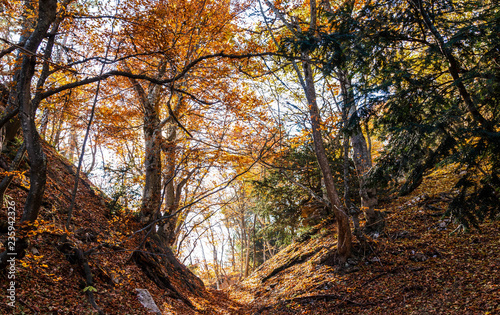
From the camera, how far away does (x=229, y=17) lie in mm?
9242

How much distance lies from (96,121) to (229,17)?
21.4 ft

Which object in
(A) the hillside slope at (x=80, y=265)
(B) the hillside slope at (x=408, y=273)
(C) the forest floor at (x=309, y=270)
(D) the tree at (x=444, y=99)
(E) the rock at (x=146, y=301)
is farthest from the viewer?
(E) the rock at (x=146, y=301)

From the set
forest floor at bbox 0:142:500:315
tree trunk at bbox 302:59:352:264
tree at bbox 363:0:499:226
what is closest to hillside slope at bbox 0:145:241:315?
forest floor at bbox 0:142:500:315

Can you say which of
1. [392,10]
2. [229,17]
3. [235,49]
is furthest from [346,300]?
[229,17]

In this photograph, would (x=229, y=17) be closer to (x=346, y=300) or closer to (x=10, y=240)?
(x=10, y=240)

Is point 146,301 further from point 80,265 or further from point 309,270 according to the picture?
point 309,270

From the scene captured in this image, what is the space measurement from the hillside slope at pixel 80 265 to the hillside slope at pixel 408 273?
2.91 meters

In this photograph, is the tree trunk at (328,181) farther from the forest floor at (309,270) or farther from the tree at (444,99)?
the tree at (444,99)

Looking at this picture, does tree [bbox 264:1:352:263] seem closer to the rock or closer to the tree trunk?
the tree trunk

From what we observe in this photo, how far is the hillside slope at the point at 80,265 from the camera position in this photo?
11.6ft

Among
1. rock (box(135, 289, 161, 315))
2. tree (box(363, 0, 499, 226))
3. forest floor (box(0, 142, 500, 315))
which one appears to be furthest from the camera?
rock (box(135, 289, 161, 315))

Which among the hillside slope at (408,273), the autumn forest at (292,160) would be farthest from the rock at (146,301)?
the hillside slope at (408,273)

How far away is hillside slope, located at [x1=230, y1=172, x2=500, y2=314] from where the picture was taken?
4.75m

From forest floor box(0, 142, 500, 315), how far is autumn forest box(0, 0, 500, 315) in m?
0.04
